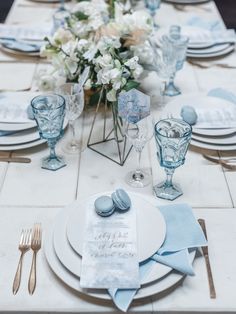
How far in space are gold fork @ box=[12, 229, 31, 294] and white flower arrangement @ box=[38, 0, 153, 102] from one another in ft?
1.48

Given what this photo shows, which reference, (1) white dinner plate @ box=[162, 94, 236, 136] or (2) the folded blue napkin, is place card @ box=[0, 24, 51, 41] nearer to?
(1) white dinner plate @ box=[162, 94, 236, 136]

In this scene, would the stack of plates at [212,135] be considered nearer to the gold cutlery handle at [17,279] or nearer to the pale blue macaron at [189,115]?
the pale blue macaron at [189,115]

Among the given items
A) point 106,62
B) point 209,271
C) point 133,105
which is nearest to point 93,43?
point 106,62

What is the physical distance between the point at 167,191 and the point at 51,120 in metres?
0.33

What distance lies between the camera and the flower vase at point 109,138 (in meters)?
1.22

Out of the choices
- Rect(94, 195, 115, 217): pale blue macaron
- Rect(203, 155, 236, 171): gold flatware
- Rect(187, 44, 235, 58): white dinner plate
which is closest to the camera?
Rect(94, 195, 115, 217): pale blue macaron

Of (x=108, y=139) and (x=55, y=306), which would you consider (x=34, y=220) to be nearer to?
(x=55, y=306)

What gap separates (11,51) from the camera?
1776 millimetres

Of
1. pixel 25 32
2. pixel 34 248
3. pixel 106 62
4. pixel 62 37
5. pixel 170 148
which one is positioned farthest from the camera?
pixel 25 32

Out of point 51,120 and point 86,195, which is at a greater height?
point 51,120

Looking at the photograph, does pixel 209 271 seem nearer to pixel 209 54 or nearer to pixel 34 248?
pixel 34 248

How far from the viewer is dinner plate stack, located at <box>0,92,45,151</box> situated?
4.02 ft

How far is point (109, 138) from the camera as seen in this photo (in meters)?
1.29

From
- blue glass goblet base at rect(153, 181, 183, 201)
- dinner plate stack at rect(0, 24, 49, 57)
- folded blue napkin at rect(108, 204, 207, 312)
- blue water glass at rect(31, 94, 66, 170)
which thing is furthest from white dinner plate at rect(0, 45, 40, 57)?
folded blue napkin at rect(108, 204, 207, 312)
